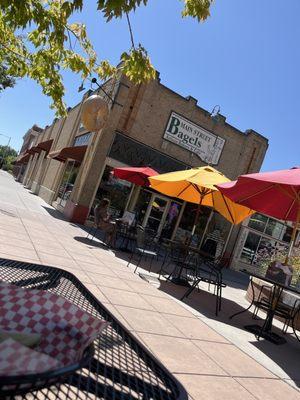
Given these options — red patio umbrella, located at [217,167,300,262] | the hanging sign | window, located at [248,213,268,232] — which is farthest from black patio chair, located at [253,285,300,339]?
window, located at [248,213,268,232]

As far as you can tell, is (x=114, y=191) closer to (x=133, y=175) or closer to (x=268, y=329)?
(x=133, y=175)

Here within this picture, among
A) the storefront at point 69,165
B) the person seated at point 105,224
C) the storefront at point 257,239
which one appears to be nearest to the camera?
the person seated at point 105,224

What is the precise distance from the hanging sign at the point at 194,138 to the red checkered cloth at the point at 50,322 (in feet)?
55.0

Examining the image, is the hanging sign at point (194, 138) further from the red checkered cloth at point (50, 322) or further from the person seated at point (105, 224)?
the red checkered cloth at point (50, 322)

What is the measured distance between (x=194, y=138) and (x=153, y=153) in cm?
246

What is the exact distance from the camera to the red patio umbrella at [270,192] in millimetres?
5543

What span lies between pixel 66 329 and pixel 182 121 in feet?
57.2

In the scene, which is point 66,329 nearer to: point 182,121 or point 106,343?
point 106,343

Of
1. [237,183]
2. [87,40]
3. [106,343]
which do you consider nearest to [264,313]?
[237,183]

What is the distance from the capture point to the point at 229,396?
3.22 metres

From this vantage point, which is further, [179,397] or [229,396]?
[229,396]

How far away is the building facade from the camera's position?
16328mm

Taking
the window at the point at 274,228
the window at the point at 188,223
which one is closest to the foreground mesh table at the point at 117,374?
the window at the point at 188,223

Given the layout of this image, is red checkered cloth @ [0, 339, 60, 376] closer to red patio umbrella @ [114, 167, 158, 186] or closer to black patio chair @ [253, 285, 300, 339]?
black patio chair @ [253, 285, 300, 339]
